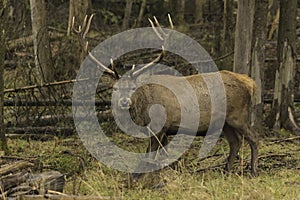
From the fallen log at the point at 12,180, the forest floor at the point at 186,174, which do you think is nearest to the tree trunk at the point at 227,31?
the forest floor at the point at 186,174

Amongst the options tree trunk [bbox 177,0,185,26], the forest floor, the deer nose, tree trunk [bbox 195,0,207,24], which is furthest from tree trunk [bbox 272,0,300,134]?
tree trunk [bbox 195,0,207,24]

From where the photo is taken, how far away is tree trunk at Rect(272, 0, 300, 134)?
37.5 ft

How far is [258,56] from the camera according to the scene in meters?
10.6

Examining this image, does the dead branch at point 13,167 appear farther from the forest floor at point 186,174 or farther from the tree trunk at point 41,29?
the tree trunk at point 41,29

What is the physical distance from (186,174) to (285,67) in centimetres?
466

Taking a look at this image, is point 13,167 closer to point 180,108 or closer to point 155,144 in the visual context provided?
point 155,144

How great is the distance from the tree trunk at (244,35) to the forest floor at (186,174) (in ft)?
4.06

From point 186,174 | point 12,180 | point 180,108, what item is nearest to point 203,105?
point 180,108

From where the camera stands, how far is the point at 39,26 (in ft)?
43.5

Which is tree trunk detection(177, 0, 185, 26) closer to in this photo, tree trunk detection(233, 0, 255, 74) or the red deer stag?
tree trunk detection(233, 0, 255, 74)

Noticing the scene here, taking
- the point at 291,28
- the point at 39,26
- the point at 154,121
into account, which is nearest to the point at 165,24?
the point at 39,26

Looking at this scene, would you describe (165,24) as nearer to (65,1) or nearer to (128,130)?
(65,1)

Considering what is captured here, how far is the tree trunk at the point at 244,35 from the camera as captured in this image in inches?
399

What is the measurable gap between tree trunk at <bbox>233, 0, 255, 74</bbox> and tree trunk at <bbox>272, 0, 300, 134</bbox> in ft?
4.81
